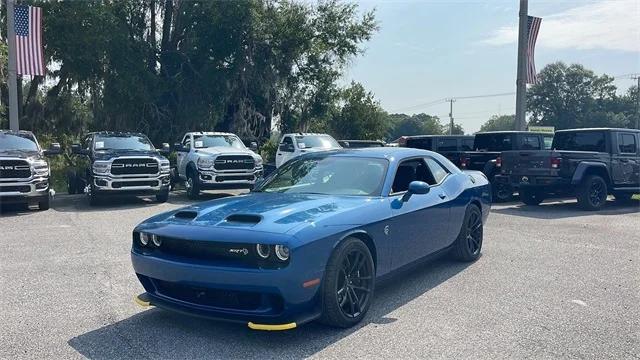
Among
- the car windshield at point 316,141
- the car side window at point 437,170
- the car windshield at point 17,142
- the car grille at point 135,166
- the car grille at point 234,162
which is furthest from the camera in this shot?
the car windshield at point 316,141

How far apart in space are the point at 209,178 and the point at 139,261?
34.5 feet

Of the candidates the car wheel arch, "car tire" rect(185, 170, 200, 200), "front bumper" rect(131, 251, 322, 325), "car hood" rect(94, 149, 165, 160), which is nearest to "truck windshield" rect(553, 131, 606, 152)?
"car tire" rect(185, 170, 200, 200)

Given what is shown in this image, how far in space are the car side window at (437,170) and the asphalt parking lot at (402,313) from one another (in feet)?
3.65

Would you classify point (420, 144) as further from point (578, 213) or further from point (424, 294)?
point (424, 294)

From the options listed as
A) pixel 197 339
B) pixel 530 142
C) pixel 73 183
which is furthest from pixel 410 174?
pixel 73 183

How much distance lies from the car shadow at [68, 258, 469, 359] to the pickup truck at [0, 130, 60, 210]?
856 centimetres

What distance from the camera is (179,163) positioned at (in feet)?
55.3

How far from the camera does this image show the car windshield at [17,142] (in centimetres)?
1290

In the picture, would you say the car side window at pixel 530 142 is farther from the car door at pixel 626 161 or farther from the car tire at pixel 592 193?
the car tire at pixel 592 193

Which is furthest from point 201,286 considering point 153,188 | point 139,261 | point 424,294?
point 153,188

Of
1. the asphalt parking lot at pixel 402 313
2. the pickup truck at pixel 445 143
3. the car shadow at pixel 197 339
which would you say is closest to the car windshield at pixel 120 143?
the asphalt parking lot at pixel 402 313

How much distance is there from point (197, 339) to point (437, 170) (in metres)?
3.63

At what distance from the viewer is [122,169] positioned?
44.9 ft

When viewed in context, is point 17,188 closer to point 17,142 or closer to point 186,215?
point 17,142
